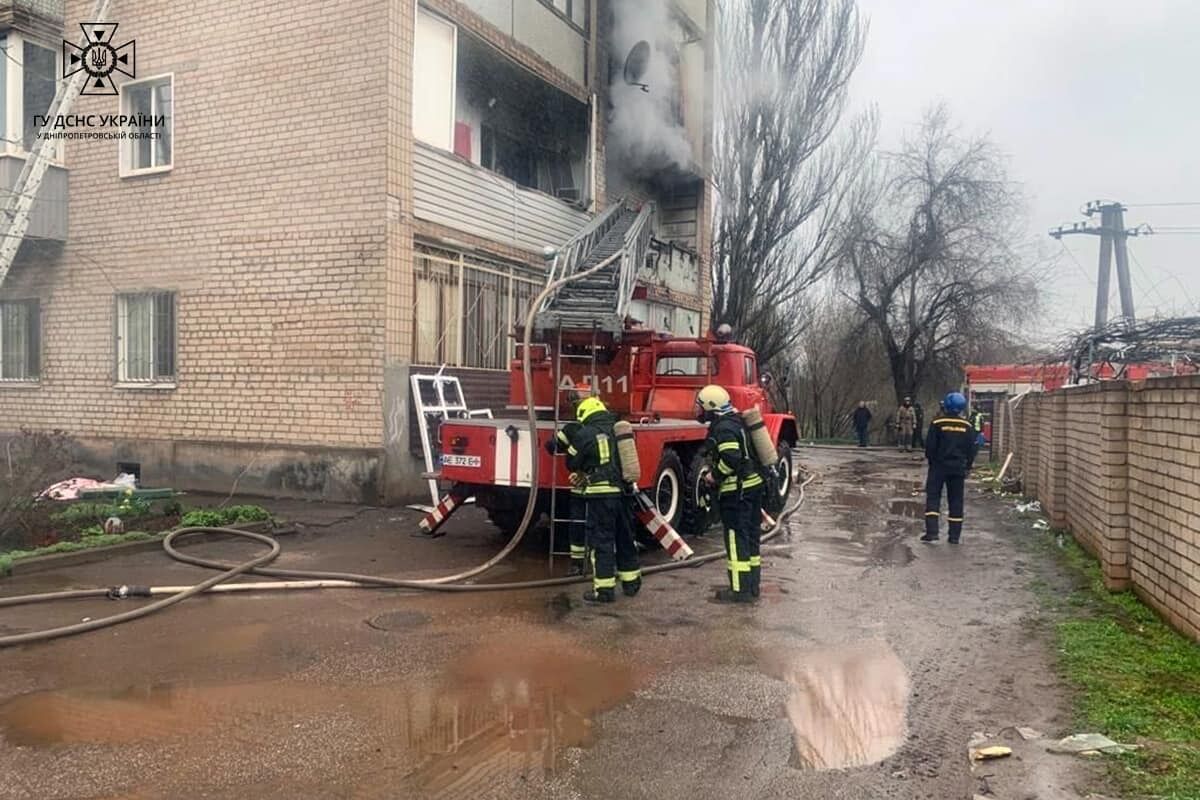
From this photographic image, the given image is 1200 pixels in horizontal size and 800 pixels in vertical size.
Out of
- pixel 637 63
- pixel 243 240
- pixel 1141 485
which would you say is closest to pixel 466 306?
pixel 243 240

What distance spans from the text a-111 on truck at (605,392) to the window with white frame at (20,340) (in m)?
8.45

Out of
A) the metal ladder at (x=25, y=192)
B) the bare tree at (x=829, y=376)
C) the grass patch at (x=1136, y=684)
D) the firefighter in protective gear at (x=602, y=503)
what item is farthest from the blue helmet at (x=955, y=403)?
the bare tree at (x=829, y=376)

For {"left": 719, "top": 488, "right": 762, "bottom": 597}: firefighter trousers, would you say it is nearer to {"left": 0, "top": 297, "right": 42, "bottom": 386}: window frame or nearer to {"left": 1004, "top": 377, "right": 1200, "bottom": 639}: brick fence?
{"left": 1004, "top": 377, "right": 1200, "bottom": 639}: brick fence

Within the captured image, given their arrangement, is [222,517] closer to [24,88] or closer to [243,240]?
[243,240]

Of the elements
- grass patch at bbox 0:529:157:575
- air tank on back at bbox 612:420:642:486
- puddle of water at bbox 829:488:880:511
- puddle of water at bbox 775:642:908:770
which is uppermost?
air tank on back at bbox 612:420:642:486

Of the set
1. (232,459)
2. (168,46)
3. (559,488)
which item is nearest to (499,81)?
(168,46)

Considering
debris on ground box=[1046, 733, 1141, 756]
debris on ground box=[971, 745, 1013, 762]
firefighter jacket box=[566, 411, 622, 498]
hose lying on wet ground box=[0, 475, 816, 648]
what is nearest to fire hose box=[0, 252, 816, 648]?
hose lying on wet ground box=[0, 475, 816, 648]

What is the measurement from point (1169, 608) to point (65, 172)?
47.0 ft

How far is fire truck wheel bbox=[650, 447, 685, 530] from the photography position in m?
8.35

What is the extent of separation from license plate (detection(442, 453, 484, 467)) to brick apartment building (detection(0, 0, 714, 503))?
282 cm

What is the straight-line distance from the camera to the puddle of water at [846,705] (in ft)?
12.2

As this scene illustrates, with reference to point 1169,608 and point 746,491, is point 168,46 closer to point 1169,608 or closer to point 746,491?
point 746,491

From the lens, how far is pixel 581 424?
6508mm

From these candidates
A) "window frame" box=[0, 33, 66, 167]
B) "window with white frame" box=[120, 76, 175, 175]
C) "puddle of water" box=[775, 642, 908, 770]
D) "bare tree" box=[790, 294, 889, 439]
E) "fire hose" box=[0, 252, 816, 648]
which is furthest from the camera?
"bare tree" box=[790, 294, 889, 439]
